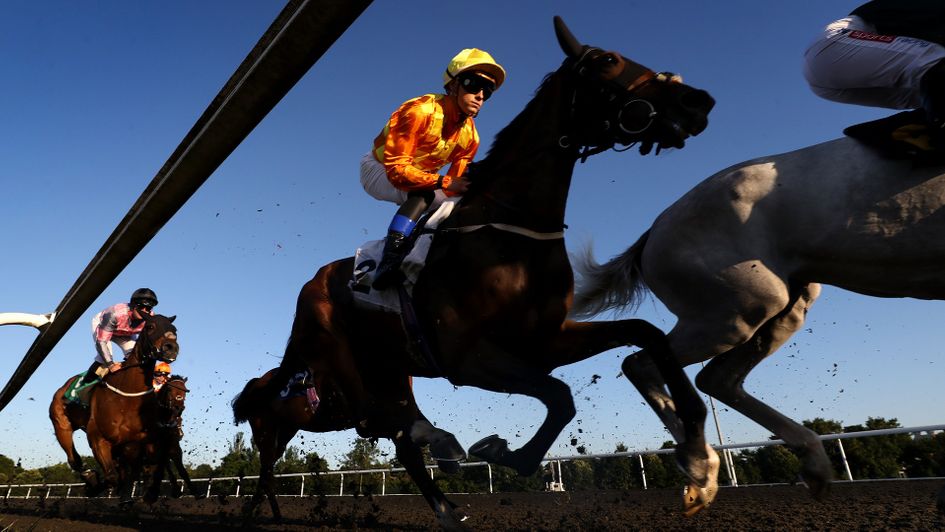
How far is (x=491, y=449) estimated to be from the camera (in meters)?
3.23

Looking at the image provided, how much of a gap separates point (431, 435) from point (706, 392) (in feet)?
5.43

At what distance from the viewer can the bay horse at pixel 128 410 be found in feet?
26.0

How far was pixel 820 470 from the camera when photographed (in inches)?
123

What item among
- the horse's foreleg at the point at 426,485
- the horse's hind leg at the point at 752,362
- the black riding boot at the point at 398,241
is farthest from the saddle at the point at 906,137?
the horse's foreleg at the point at 426,485

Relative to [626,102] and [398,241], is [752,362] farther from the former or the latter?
[398,241]

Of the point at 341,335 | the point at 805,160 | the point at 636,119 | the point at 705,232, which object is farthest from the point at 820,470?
the point at 341,335

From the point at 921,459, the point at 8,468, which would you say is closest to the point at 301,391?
the point at 921,459

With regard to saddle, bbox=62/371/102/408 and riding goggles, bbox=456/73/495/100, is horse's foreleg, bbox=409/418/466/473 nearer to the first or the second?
riding goggles, bbox=456/73/495/100

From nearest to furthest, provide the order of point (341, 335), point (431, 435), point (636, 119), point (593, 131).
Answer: point (636, 119), point (593, 131), point (431, 435), point (341, 335)

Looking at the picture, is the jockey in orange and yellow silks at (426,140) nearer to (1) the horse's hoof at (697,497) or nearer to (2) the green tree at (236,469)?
(1) the horse's hoof at (697,497)

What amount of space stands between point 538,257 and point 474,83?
1.14 m

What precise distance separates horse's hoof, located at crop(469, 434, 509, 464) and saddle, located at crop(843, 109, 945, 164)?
2423 millimetres

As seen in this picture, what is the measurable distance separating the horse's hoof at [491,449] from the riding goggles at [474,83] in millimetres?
1953

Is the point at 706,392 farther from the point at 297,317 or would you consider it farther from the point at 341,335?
the point at 297,317
